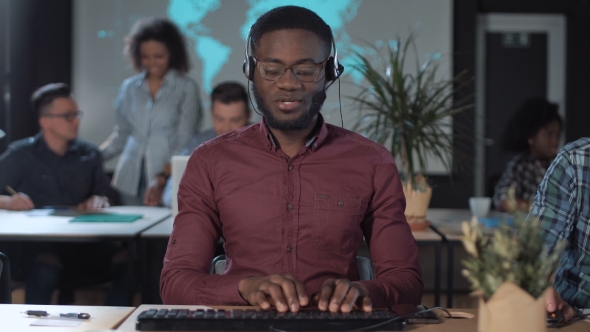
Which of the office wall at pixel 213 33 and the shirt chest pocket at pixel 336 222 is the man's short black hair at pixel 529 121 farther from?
the shirt chest pocket at pixel 336 222

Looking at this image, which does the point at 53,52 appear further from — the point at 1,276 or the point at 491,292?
the point at 491,292

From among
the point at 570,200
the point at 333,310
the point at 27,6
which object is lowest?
the point at 333,310

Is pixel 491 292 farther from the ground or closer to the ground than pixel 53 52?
closer to the ground

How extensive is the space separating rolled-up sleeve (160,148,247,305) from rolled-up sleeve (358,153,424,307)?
318 millimetres

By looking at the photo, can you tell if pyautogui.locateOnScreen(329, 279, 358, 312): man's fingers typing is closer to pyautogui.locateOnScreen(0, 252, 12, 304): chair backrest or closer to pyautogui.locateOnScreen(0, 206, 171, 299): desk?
pyautogui.locateOnScreen(0, 252, 12, 304): chair backrest

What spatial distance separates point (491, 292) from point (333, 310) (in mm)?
357

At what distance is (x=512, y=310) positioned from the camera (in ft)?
3.07

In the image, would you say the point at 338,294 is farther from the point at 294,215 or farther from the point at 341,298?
the point at 294,215

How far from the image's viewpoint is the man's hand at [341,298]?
1.23 meters

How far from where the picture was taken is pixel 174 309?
1.25m

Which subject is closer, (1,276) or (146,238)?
(1,276)

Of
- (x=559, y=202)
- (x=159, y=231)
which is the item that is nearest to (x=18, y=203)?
(x=159, y=231)

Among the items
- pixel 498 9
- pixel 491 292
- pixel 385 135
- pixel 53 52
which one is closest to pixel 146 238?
pixel 385 135

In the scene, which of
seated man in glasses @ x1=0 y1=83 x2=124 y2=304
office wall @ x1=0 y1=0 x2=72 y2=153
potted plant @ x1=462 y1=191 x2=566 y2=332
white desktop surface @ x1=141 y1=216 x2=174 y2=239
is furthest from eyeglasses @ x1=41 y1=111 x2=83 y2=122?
potted plant @ x1=462 y1=191 x2=566 y2=332
